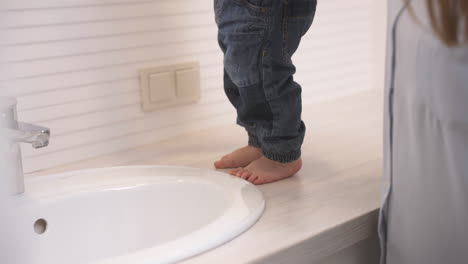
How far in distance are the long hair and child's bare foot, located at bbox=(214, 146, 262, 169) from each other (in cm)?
Result: 52

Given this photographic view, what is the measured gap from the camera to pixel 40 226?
1.03 meters

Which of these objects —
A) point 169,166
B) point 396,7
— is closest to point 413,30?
Result: point 396,7

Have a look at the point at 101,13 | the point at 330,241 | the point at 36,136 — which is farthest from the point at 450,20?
the point at 101,13

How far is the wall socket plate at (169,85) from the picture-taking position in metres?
1.31

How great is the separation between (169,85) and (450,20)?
2.52 feet

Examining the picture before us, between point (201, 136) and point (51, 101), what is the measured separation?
35 centimetres

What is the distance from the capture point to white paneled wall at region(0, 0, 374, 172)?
113 cm

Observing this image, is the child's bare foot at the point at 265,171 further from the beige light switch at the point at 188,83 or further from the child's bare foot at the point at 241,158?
the beige light switch at the point at 188,83

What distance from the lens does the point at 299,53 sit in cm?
158

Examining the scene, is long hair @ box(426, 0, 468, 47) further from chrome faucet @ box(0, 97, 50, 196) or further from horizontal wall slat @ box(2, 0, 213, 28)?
horizontal wall slat @ box(2, 0, 213, 28)

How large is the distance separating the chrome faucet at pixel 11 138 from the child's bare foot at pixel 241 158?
0.34 m

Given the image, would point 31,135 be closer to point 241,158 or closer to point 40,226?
point 40,226

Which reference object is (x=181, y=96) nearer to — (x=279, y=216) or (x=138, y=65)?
(x=138, y=65)

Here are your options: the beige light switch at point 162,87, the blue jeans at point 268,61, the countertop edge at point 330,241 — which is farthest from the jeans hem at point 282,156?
the beige light switch at point 162,87
